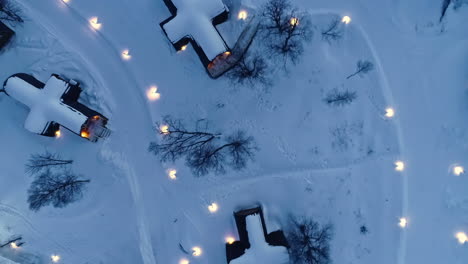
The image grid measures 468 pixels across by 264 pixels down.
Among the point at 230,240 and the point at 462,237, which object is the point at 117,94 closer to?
the point at 230,240

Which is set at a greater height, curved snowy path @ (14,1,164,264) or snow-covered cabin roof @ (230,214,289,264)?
curved snowy path @ (14,1,164,264)

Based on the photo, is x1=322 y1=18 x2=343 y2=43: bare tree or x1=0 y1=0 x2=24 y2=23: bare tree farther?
x1=0 y1=0 x2=24 y2=23: bare tree

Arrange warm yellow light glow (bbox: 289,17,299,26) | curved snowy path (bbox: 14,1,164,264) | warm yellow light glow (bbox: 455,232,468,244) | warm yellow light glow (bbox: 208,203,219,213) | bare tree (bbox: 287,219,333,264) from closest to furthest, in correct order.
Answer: bare tree (bbox: 287,219,333,264)
warm yellow light glow (bbox: 289,17,299,26)
warm yellow light glow (bbox: 455,232,468,244)
warm yellow light glow (bbox: 208,203,219,213)
curved snowy path (bbox: 14,1,164,264)

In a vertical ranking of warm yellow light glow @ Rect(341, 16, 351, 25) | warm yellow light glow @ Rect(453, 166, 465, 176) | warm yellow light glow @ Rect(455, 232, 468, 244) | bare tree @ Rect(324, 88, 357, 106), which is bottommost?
warm yellow light glow @ Rect(455, 232, 468, 244)

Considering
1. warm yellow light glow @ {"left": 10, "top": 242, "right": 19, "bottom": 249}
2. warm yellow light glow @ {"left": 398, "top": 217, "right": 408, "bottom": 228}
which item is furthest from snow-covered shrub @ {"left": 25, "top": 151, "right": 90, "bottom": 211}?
warm yellow light glow @ {"left": 398, "top": 217, "right": 408, "bottom": 228}

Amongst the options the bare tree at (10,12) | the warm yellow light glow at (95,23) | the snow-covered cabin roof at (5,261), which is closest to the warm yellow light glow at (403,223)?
the warm yellow light glow at (95,23)

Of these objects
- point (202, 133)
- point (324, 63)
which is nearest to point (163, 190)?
point (202, 133)

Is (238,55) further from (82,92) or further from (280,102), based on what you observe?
(82,92)

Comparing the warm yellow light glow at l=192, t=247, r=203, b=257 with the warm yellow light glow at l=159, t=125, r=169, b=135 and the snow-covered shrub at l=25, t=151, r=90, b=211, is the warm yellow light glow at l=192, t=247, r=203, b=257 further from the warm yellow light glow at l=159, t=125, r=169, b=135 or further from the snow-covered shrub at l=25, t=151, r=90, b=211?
the snow-covered shrub at l=25, t=151, r=90, b=211
